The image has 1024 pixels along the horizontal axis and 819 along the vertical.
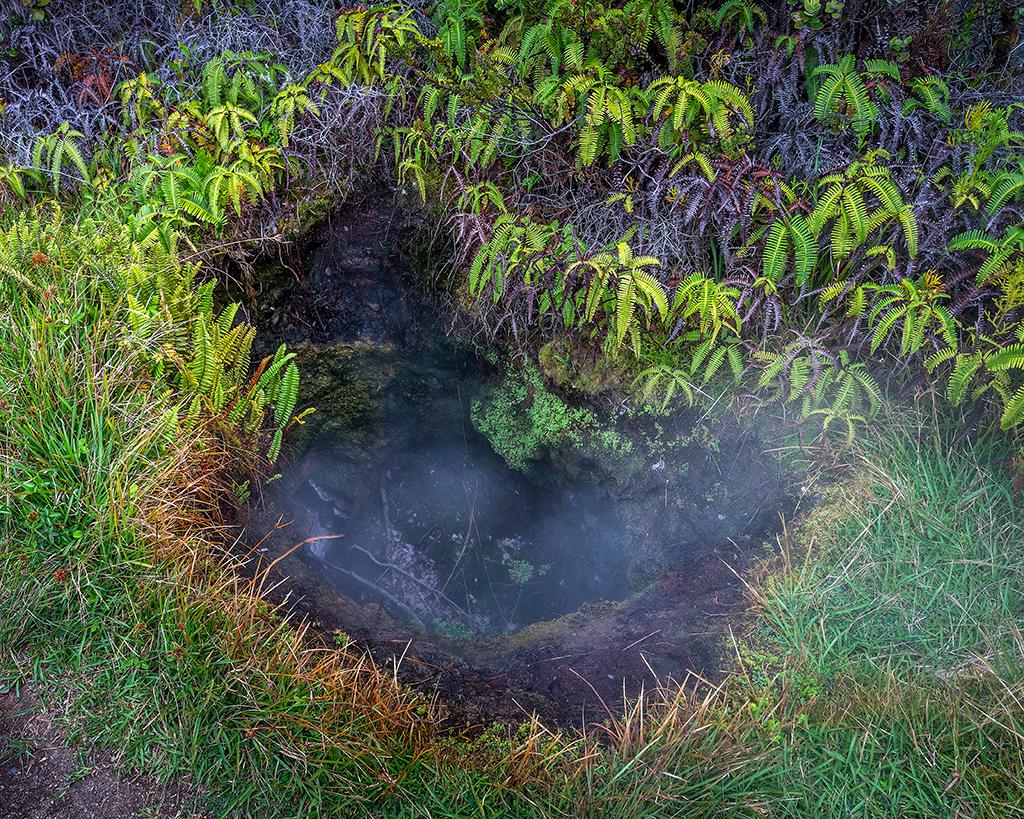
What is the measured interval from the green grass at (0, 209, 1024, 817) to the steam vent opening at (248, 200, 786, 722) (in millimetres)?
258

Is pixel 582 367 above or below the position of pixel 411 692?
above

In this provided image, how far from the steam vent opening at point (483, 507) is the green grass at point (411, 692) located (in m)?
0.26

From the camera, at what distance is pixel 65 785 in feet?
8.68

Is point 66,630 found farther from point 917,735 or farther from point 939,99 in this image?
point 939,99

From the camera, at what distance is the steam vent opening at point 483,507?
329 centimetres

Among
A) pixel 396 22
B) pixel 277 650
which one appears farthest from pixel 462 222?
pixel 277 650

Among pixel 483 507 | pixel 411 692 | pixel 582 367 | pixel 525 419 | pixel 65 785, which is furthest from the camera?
pixel 483 507

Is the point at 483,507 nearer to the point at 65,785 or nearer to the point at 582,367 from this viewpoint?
the point at 582,367

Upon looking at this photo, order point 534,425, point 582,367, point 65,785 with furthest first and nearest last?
point 534,425 → point 582,367 → point 65,785

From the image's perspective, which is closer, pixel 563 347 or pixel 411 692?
pixel 411 692

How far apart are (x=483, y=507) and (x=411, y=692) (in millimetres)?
1751

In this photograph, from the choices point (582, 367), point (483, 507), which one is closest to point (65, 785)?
point (483, 507)

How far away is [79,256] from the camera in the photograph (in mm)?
3594

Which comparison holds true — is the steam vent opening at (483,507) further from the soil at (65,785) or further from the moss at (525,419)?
the soil at (65,785)
